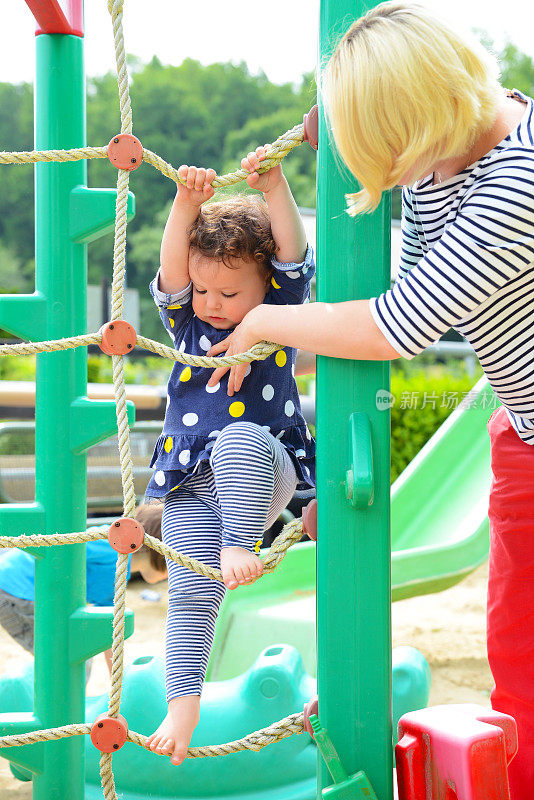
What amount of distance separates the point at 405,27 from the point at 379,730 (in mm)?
831

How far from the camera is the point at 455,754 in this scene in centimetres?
89

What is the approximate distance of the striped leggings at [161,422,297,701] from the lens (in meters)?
1.11

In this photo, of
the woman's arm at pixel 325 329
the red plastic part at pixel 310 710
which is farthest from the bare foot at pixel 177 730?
the woman's arm at pixel 325 329

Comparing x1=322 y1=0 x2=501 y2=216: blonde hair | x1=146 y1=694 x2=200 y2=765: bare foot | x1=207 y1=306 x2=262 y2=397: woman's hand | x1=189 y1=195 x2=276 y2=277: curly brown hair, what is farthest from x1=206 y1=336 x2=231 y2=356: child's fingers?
x1=146 y1=694 x2=200 y2=765: bare foot

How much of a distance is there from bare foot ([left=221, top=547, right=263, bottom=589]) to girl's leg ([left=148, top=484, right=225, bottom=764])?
9 centimetres

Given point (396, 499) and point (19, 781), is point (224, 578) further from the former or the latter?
point (396, 499)

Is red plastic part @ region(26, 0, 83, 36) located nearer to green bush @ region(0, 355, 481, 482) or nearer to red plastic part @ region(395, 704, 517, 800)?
green bush @ region(0, 355, 481, 482)

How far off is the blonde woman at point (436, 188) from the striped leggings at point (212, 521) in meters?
0.18

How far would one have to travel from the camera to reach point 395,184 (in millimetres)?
929

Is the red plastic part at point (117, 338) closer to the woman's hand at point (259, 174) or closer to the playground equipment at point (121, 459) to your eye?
the playground equipment at point (121, 459)

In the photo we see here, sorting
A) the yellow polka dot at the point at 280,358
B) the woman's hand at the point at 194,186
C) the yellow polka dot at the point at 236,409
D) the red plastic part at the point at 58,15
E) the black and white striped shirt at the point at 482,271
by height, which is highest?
the red plastic part at the point at 58,15

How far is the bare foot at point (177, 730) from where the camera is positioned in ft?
3.44

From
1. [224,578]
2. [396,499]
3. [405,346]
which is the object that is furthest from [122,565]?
[396,499]

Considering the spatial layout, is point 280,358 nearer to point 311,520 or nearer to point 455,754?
point 311,520
